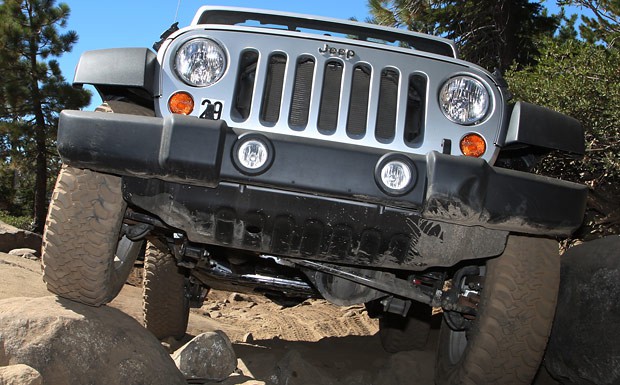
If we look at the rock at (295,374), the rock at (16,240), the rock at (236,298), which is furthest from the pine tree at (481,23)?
the rock at (295,374)

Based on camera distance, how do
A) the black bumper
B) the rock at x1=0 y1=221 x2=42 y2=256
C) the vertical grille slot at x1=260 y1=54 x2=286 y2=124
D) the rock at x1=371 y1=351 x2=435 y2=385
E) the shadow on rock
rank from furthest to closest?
the rock at x1=0 y1=221 x2=42 y2=256, the rock at x1=371 y1=351 x2=435 y2=385, the shadow on rock, the vertical grille slot at x1=260 y1=54 x2=286 y2=124, the black bumper

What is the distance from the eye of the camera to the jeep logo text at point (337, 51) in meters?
3.09

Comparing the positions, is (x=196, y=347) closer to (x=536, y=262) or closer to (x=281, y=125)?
(x=281, y=125)

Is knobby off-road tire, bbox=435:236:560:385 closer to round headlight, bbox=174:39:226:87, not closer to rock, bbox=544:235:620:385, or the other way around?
rock, bbox=544:235:620:385

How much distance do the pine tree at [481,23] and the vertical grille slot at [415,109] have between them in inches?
413

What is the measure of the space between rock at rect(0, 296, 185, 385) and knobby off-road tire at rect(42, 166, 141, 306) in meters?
0.25

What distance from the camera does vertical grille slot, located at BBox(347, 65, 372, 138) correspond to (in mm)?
3074

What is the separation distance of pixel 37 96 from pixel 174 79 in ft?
60.8

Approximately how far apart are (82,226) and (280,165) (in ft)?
3.11

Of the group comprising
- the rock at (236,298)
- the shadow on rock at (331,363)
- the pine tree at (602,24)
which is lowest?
the rock at (236,298)

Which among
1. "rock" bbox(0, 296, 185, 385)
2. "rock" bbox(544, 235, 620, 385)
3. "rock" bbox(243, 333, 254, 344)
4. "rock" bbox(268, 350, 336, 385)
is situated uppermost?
"rock" bbox(544, 235, 620, 385)

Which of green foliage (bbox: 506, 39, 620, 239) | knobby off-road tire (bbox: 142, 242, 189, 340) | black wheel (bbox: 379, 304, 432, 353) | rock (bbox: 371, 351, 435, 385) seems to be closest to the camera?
rock (bbox: 371, 351, 435, 385)

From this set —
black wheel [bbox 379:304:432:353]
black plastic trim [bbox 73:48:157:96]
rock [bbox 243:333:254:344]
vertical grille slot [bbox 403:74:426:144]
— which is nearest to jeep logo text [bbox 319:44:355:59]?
vertical grille slot [bbox 403:74:426:144]

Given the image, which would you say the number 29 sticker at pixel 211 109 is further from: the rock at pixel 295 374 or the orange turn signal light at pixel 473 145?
the rock at pixel 295 374
